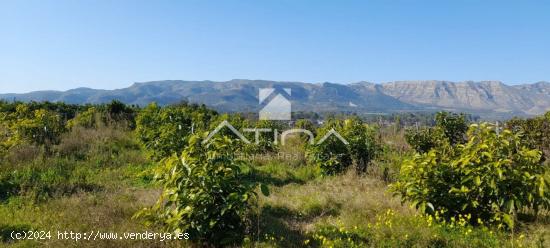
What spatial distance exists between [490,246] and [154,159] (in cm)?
831

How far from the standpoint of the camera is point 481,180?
529cm

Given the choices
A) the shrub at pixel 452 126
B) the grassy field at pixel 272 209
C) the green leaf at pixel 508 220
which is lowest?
the grassy field at pixel 272 209

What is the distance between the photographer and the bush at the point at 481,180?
513 cm

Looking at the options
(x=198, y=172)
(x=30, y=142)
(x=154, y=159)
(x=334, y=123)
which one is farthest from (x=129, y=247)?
(x=30, y=142)

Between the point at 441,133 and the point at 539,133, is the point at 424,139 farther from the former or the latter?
the point at 539,133

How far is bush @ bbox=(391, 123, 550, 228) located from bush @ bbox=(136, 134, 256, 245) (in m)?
2.58

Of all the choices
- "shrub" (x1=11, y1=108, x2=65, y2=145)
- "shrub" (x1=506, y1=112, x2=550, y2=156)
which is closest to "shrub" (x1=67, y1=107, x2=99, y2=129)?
"shrub" (x1=11, y1=108, x2=65, y2=145)

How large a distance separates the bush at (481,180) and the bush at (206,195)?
258cm

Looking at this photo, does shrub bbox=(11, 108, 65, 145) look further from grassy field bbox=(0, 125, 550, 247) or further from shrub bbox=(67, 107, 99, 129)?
shrub bbox=(67, 107, 99, 129)

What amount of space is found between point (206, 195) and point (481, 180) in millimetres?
3688

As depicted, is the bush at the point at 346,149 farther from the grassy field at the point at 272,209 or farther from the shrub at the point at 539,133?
the shrub at the point at 539,133

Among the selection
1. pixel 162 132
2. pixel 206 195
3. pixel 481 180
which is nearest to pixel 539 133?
pixel 481 180

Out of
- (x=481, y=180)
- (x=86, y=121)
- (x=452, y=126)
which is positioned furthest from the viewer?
(x=86, y=121)

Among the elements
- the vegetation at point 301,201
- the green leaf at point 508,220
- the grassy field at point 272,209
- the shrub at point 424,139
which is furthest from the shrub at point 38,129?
the green leaf at point 508,220
